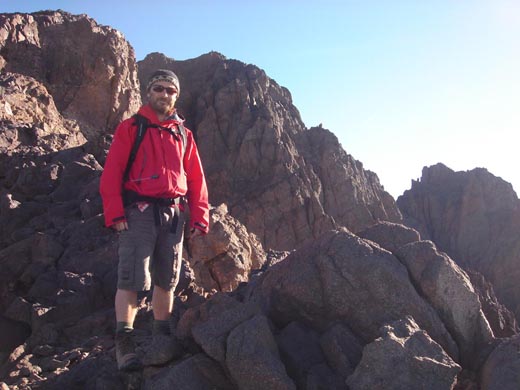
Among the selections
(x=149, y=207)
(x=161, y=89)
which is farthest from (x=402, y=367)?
(x=161, y=89)

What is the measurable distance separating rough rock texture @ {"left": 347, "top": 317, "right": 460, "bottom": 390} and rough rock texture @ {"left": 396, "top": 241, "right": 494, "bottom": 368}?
1204 mm

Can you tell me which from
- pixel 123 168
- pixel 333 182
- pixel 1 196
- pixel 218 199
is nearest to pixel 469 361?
pixel 123 168

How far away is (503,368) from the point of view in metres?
5.30

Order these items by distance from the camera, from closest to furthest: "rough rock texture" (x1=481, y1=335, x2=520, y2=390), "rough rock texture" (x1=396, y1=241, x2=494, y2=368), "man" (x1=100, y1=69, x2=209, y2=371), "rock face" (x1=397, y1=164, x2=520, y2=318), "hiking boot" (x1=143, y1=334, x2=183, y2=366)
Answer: "rough rock texture" (x1=481, y1=335, x2=520, y2=390), "man" (x1=100, y1=69, x2=209, y2=371), "hiking boot" (x1=143, y1=334, x2=183, y2=366), "rough rock texture" (x1=396, y1=241, x2=494, y2=368), "rock face" (x1=397, y1=164, x2=520, y2=318)

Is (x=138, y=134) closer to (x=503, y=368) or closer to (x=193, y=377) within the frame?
(x=193, y=377)

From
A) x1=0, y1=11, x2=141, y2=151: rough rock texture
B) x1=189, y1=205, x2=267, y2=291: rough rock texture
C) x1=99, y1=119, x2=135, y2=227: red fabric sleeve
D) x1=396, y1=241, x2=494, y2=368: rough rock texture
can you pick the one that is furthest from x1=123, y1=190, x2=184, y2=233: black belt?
x1=0, y1=11, x2=141, y2=151: rough rock texture

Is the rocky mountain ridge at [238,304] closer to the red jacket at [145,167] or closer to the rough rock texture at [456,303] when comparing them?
the rough rock texture at [456,303]

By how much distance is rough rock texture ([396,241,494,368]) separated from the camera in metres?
6.33

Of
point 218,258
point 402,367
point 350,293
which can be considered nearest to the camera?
point 402,367

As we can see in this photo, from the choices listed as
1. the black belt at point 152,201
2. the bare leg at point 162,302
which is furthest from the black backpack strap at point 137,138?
the bare leg at point 162,302

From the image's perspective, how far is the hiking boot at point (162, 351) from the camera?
232 inches

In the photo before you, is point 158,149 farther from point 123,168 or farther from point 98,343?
point 98,343

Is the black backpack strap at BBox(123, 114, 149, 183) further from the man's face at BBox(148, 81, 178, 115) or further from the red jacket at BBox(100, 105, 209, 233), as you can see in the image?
the man's face at BBox(148, 81, 178, 115)

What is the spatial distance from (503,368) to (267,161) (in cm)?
4417
